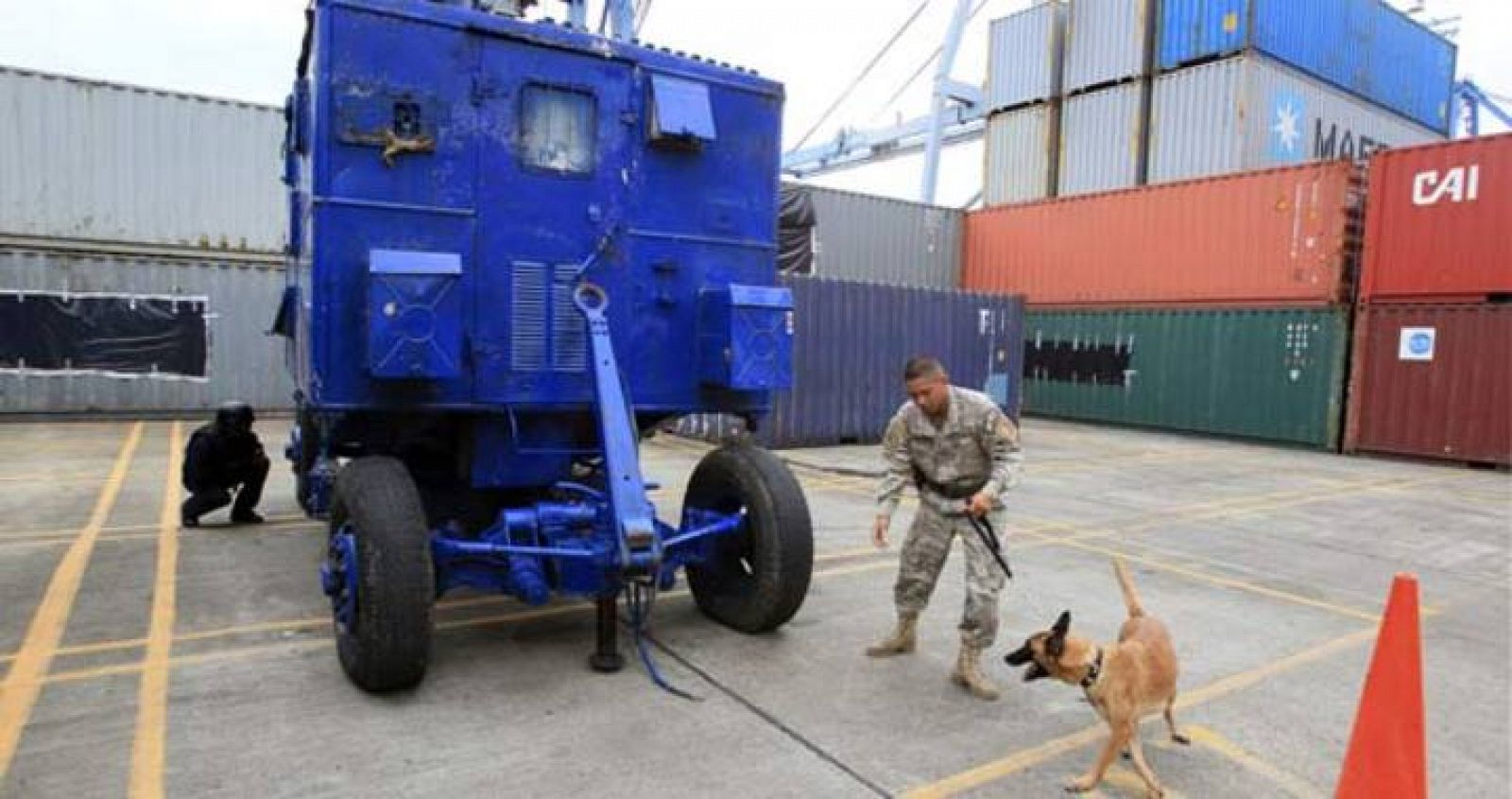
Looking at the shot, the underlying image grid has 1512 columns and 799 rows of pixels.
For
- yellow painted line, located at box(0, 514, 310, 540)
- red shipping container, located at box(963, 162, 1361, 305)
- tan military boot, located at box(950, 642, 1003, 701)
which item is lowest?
yellow painted line, located at box(0, 514, 310, 540)

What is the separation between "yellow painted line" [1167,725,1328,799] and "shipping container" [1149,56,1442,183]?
20903mm

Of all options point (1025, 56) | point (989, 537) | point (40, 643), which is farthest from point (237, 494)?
point (1025, 56)

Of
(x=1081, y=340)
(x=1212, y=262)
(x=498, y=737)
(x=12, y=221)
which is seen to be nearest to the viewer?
(x=498, y=737)

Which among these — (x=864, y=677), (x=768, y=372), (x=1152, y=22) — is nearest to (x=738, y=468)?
(x=768, y=372)

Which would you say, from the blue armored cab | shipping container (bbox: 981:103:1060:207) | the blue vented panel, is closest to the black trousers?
the blue armored cab

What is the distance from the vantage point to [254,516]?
26.3 feet

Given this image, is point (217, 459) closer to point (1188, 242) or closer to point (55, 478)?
point (55, 478)

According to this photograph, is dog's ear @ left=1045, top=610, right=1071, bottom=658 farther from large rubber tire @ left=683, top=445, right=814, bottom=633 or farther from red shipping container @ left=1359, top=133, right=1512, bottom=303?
red shipping container @ left=1359, top=133, right=1512, bottom=303

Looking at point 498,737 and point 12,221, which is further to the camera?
point 12,221

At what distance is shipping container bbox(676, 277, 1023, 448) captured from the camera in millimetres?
14484

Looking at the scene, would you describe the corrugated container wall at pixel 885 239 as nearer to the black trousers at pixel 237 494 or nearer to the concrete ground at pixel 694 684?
the concrete ground at pixel 694 684

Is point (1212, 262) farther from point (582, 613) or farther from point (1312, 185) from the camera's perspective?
point (582, 613)

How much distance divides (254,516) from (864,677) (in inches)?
234

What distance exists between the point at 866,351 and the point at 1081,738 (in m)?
11.3
